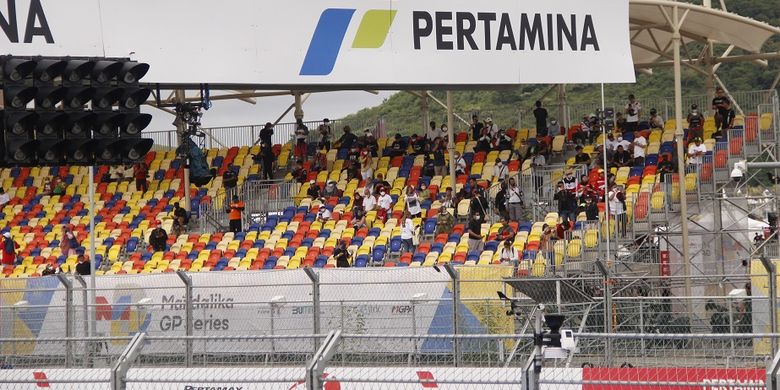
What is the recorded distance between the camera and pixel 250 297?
21328 mm

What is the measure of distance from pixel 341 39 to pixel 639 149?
711 cm

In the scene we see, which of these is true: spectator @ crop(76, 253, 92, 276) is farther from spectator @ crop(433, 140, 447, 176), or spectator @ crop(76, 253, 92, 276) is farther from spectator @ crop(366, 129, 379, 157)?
spectator @ crop(433, 140, 447, 176)

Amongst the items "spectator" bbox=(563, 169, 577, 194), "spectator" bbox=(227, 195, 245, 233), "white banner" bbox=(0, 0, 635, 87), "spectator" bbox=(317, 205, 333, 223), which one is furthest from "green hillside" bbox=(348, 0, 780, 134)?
"spectator" bbox=(563, 169, 577, 194)

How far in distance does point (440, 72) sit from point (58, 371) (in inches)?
743

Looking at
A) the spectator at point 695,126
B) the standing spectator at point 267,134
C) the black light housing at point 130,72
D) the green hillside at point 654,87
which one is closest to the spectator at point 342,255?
the standing spectator at point 267,134

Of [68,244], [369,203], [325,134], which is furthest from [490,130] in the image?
[68,244]

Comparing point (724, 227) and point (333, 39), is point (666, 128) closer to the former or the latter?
point (724, 227)

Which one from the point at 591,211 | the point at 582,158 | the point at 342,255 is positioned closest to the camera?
the point at 342,255

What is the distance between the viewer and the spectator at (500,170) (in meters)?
33.0

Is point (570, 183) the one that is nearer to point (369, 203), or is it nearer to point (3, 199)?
point (369, 203)

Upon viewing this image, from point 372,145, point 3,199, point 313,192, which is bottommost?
point 313,192

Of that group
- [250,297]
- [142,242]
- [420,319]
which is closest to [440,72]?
[142,242]

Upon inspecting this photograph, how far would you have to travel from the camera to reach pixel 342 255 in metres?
29.0

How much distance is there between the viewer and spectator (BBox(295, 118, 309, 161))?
38156mm
